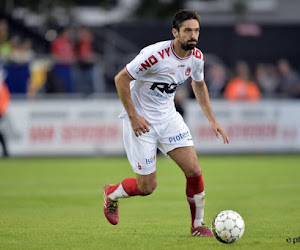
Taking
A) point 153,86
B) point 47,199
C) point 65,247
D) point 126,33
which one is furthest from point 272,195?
point 126,33

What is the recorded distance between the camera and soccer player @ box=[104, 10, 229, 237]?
8289 millimetres

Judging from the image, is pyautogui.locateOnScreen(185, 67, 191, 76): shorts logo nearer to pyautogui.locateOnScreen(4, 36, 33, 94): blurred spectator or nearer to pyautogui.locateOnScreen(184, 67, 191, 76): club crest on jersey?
pyautogui.locateOnScreen(184, 67, 191, 76): club crest on jersey

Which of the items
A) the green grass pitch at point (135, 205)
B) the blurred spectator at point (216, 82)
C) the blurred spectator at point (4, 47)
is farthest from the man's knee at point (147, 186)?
the blurred spectator at point (216, 82)

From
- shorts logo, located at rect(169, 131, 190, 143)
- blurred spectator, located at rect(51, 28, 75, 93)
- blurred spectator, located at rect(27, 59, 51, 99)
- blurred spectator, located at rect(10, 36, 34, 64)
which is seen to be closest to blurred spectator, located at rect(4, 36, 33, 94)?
blurred spectator, located at rect(10, 36, 34, 64)

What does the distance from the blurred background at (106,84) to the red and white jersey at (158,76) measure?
10.9m

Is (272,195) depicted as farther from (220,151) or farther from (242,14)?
(242,14)

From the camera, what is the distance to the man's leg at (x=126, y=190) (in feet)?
28.5

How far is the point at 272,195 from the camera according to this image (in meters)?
12.4

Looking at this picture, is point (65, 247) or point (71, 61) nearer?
point (65, 247)

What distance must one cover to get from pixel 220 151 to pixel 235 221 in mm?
13387

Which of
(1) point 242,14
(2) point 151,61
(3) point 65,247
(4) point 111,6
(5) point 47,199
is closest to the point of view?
(3) point 65,247

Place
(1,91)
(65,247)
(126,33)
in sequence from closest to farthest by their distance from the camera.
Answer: (65,247) < (1,91) < (126,33)

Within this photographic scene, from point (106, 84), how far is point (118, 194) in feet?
51.9

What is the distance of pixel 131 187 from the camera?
29.1ft
